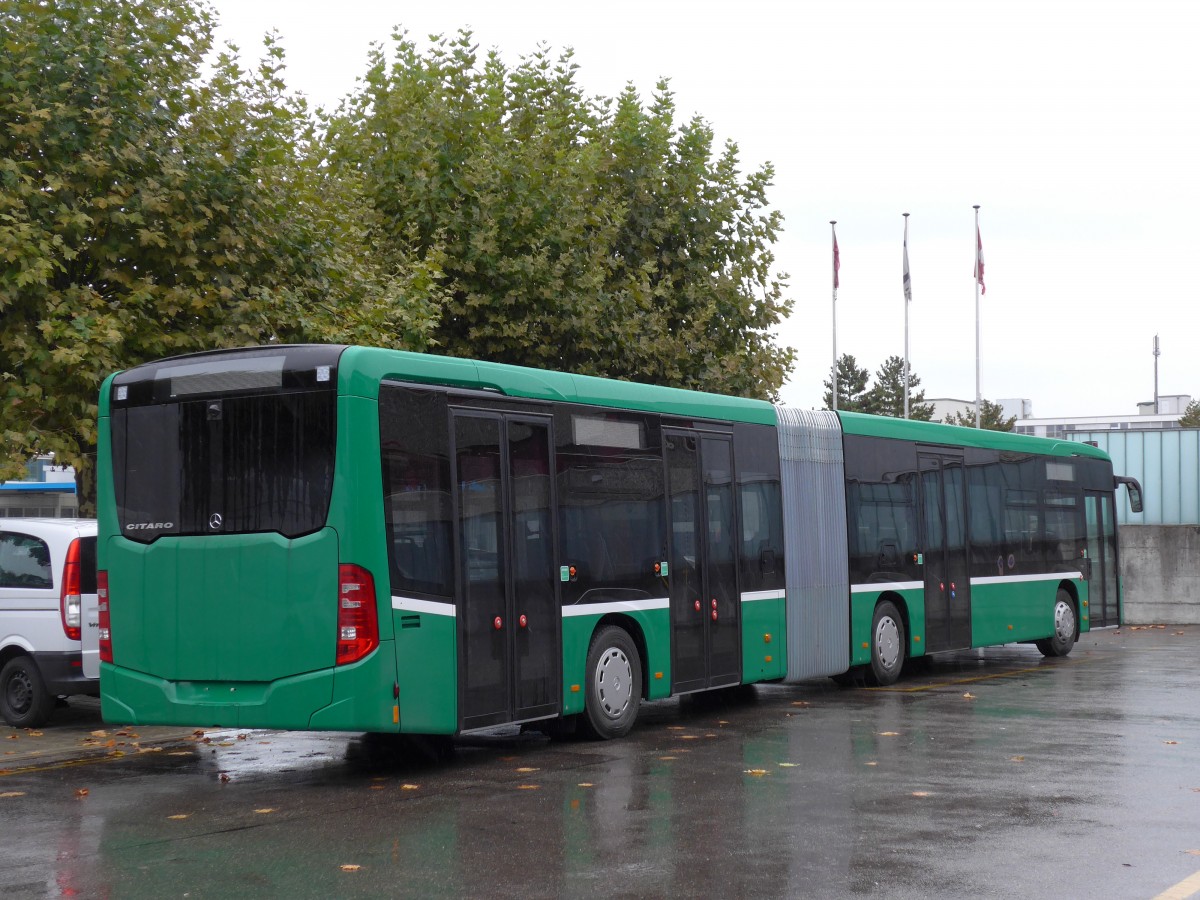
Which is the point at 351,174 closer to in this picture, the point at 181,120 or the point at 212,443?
the point at 181,120

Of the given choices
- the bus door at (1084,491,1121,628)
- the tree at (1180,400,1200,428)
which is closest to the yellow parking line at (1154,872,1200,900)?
the bus door at (1084,491,1121,628)

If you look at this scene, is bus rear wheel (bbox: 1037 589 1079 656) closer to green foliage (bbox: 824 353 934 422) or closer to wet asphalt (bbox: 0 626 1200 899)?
wet asphalt (bbox: 0 626 1200 899)

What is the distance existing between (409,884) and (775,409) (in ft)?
32.2

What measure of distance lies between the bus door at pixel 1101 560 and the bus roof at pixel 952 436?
2.63 ft

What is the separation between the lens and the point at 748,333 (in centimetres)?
3130

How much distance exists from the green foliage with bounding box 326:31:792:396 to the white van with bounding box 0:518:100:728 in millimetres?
10517

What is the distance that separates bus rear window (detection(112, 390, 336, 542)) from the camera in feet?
34.9

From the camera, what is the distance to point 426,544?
11016 millimetres

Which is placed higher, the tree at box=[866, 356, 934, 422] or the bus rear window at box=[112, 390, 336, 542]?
the tree at box=[866, 356, 934, 422]

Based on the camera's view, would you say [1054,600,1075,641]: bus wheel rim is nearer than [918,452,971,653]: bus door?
No

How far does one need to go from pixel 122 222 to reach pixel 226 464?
7.77 m

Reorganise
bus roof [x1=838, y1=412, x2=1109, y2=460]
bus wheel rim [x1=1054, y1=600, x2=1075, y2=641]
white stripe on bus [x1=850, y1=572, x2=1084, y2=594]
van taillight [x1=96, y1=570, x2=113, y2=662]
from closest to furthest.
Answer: van taillight [x1=96, y1=570, x2=113, y2=662], white stripe on bus [x1=850, y1=572, x2=1084, y2=594], bus roof [x1=838, y1=412, x2=1109, y2=460], bus wheel rim [x1=1054, y1=600, x2=1075, y2=641]

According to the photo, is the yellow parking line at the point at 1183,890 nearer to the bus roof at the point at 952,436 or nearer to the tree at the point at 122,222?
the bus roof at the point at 952,436

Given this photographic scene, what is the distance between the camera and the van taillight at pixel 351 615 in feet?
34.3
